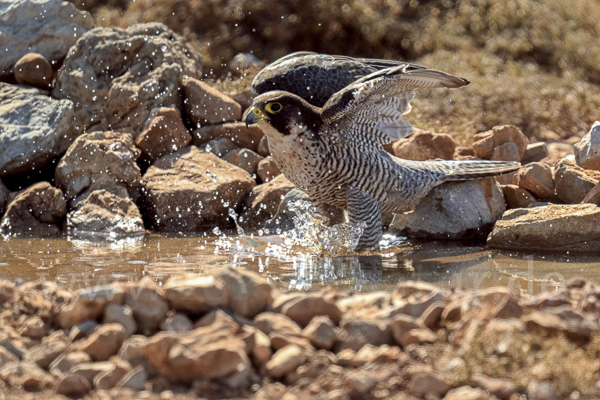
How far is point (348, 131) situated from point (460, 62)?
5.44 m

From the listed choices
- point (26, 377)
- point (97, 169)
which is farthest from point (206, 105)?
point (26, 377)

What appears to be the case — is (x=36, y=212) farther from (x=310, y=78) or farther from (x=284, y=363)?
(x=284, y=363)

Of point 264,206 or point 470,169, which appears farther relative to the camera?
point 264,206

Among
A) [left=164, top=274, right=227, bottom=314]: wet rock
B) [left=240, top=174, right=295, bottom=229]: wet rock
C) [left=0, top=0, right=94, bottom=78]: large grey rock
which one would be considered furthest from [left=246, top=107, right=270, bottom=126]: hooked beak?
[left=0, top=0, right=94, bottom=78]: large grey rock

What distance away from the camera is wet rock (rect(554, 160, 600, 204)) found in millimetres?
5488

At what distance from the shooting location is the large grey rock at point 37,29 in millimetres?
7383

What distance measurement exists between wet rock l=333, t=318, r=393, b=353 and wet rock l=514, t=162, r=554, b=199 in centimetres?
373

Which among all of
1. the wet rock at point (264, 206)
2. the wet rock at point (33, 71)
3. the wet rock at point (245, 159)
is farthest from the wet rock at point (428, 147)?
the wet rock at point (33, 71)

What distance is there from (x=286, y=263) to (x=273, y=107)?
1164 millimetres

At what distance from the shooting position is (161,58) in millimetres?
7059

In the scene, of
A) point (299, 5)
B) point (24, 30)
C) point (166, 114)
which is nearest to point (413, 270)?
point (166, 114)

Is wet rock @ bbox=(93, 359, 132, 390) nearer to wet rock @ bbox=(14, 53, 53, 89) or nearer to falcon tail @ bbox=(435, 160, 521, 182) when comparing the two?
falcon tail @ bbox=(435, 160, 521, 182)

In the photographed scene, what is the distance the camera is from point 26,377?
222cm

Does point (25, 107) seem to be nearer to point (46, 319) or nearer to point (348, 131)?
point (348, 131)
